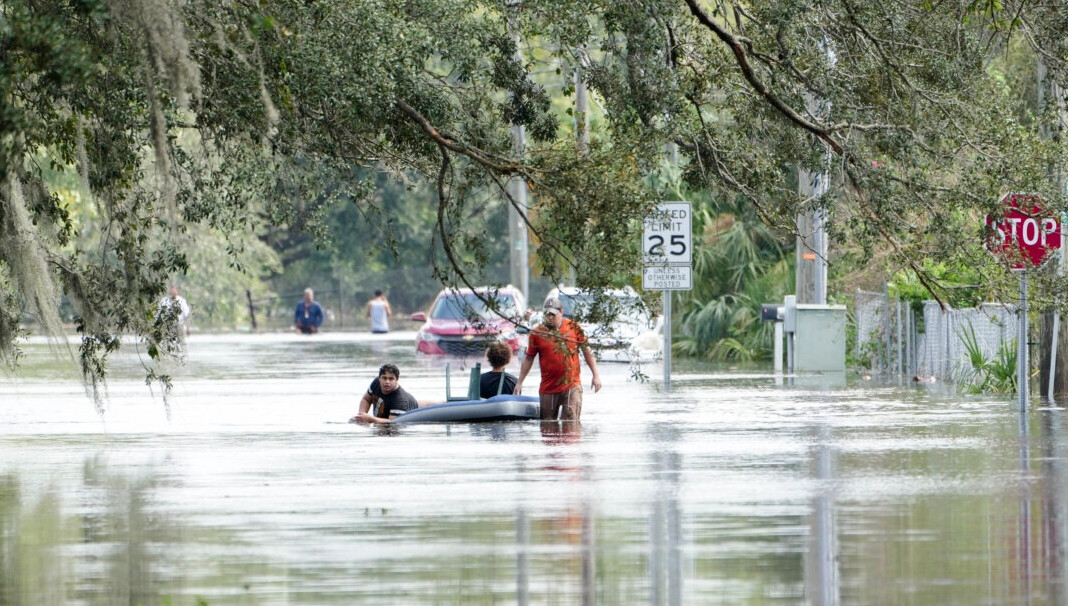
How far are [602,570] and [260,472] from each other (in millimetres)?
6101

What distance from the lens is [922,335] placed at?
31.2 meters

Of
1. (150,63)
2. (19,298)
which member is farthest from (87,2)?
(19,298)

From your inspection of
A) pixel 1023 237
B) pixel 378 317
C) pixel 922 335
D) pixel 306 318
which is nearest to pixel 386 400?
pixel 1023 237

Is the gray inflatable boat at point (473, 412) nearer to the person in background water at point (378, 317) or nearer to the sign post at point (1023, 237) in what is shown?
the sign post at point (1023, 237)

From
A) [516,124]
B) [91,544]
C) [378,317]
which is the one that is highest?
[516,124]

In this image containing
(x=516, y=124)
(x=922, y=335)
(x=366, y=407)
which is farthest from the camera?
(x=922, y=335)

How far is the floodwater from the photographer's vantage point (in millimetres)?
9359

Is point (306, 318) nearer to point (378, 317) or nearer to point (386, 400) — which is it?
point (378, 317)

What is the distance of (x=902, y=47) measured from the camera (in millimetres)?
17906

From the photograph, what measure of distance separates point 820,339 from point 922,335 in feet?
7.20

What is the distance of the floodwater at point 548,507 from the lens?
9.36 m

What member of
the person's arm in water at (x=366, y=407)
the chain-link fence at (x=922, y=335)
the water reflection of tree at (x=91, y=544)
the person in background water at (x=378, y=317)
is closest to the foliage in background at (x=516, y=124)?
the water reflection of tree at (x=91, y=544)

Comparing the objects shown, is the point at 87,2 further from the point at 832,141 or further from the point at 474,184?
the point at 832,141

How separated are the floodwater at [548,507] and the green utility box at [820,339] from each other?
904cm
